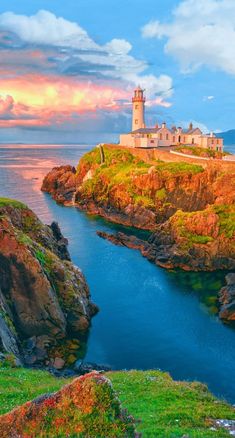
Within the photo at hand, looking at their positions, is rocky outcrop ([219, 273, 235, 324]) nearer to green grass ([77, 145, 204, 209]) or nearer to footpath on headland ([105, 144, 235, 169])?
green grass ([77, 145, 204, 209])

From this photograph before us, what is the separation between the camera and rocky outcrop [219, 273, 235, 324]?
54.1 metres

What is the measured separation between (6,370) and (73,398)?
2041 centimetres

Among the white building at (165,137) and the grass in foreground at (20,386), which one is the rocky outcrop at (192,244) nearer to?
the grass in foreground at (20,386)

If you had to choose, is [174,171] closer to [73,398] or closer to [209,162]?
[209,162]

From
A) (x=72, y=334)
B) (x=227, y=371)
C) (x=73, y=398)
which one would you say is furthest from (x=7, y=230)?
(x=73, y=398)

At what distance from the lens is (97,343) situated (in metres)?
47.9

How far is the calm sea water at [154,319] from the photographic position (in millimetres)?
44281

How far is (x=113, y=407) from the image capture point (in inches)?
544

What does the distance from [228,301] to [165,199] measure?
52472mm

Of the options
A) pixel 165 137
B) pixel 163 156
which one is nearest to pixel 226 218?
pixel 163 156

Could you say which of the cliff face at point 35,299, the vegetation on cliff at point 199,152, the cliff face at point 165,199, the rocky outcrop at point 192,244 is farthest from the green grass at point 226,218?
the vegetation on cliff at point 199,152

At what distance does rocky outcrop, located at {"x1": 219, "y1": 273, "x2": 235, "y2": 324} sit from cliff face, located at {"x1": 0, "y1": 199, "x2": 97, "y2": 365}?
17.5 meters

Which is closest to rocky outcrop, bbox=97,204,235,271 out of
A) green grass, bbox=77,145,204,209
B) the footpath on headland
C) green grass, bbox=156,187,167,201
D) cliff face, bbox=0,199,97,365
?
green grass, bbox=156,187,167,201

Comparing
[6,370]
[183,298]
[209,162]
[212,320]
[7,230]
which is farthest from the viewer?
[209,162]
